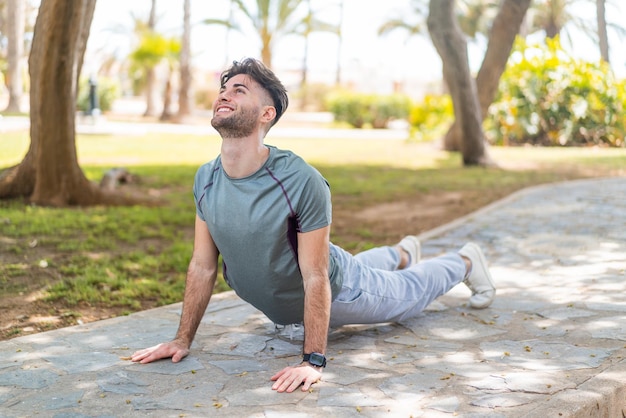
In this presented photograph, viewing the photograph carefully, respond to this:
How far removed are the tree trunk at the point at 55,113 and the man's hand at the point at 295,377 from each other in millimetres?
5766

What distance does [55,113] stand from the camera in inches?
350

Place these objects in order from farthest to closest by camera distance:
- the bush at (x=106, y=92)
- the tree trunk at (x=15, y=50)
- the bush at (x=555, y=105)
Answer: the bush at (x=106, y=92) < the tree trunk at (x=15, y=50) < the bush at (x=555, y=105)

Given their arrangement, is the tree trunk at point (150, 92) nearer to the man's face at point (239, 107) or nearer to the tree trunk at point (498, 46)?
the tree trunk at point (498, 46)

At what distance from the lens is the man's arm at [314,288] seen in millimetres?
3984

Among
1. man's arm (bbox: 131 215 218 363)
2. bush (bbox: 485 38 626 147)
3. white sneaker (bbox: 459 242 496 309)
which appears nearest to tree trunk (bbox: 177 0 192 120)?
bush (bbox: 485 38 626 147)

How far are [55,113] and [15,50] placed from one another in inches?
923

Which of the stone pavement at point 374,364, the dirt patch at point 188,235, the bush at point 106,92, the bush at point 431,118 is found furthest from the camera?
the bush at point 106,92

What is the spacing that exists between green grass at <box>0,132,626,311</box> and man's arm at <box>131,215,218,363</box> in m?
1.46

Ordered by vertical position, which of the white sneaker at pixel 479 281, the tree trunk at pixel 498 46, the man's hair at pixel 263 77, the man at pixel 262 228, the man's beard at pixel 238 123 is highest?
the tree trunk at pixel 498 46

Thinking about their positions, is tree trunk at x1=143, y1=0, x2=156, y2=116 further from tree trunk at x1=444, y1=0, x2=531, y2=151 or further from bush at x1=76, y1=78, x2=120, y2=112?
tree trunk at x1=444, y1=0, x2=531, y2=151

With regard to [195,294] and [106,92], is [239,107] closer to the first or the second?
[195,294]

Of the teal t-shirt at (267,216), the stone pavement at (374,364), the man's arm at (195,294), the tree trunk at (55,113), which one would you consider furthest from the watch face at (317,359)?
the tree trunk at (55,113)

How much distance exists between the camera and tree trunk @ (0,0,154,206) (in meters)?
8.60

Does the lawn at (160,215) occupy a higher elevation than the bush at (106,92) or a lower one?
lower
